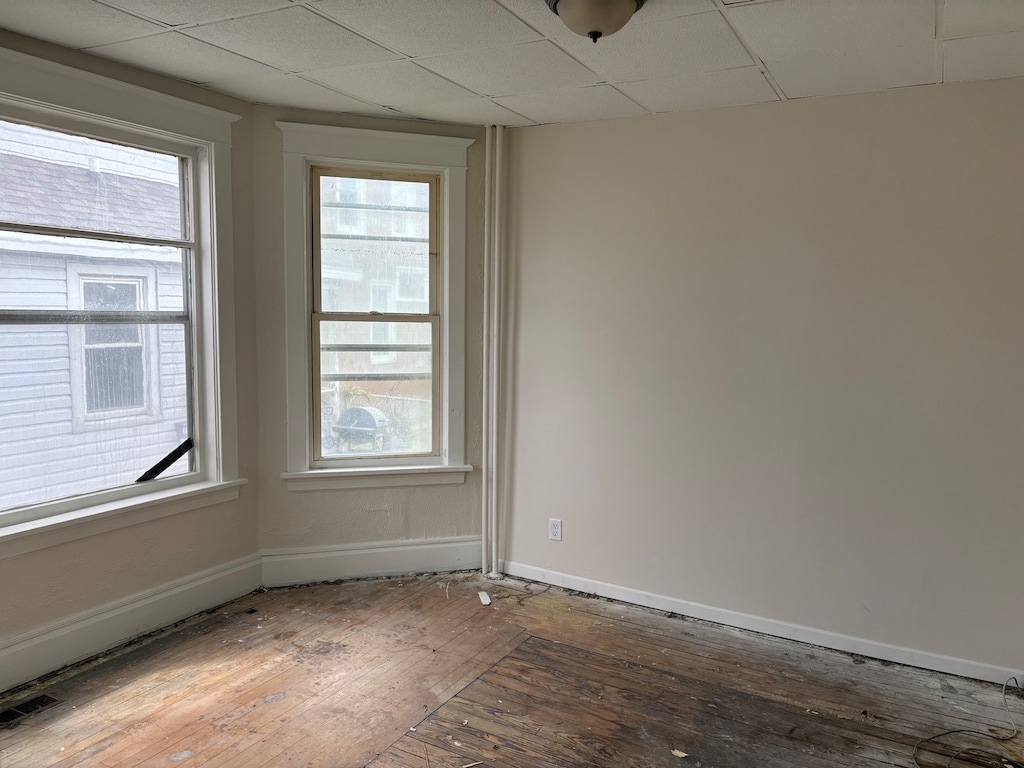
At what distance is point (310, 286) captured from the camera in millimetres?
3678

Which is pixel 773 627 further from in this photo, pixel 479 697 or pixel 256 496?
pixel 256 496

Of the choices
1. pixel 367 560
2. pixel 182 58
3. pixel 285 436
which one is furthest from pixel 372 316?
pixel 182 58

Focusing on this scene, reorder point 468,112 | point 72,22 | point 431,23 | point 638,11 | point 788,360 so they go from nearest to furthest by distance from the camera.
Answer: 1. point 638,11
2. point 431,23
3. point 72,22
4. point 788,360
5. point 468,112

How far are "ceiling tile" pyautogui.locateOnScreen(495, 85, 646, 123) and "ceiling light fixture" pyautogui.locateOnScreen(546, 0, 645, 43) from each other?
2.78 ft

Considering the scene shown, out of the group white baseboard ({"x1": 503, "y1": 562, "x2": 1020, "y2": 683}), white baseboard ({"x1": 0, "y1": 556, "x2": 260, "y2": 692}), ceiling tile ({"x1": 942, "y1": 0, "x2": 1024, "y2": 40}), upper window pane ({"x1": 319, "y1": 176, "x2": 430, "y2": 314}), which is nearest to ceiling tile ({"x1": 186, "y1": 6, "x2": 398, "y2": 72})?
upper window pane ({"x1": 319, "y1": 176, "x2": 430, "y2": 314})

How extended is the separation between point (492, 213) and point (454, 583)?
6.78ft

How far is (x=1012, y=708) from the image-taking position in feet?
8.83

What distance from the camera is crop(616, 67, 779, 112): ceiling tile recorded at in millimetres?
2812

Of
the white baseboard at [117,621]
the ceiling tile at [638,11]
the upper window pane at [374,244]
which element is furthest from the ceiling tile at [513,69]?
the white baseboard at [117,621]

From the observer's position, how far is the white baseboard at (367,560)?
3.75 meters

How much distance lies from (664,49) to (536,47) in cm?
47

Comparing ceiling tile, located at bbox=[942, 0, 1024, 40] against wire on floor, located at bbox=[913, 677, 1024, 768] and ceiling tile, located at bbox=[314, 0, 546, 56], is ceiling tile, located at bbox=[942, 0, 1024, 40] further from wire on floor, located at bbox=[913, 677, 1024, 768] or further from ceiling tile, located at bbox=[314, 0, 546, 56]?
wire on floor, located at bbox=[913, 677, 1024, 768]

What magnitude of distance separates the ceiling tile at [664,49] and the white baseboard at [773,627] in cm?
248

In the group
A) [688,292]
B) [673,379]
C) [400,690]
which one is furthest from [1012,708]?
[400,690]
